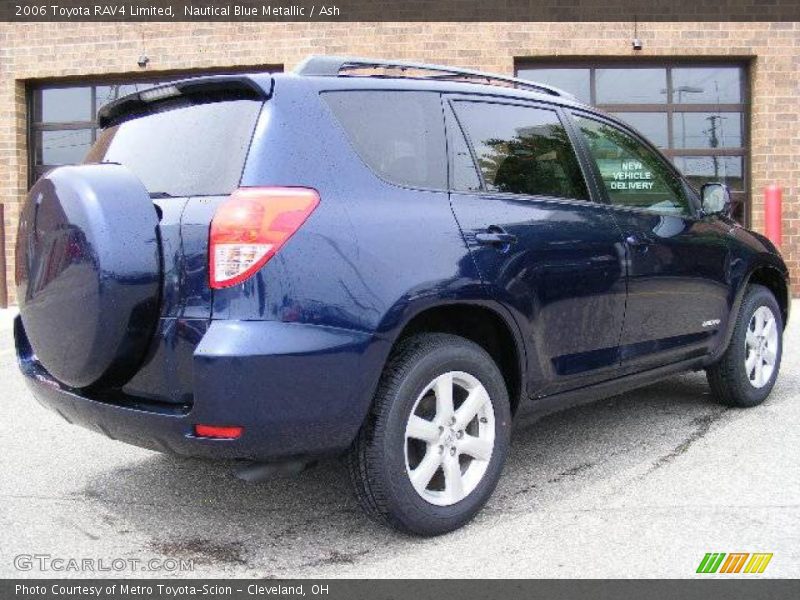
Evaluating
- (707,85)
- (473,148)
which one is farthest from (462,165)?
(707,85)

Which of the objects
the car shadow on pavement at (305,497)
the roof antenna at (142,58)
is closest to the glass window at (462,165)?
the car shadow on pavement at (305,497)

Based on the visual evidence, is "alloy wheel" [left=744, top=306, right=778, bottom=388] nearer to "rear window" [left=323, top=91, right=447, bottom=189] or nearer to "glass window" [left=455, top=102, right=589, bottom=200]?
"glass window" [left=455, top=102, right=589, bottom=200]

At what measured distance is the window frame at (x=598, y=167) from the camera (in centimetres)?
391

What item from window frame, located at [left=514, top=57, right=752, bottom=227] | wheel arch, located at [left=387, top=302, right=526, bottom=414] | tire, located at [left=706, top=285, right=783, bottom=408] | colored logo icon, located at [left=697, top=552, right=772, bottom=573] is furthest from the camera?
window frame, located at [left=514, top=57, right=752, bottom=227]

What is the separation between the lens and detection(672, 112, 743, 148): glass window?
1145 cm

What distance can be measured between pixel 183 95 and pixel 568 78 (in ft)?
30.3

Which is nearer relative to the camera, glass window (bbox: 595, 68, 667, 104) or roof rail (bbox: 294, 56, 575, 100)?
roof rail (bbox: 294, 56, 575, 100)

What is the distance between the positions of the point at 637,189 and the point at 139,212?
8.52 ft

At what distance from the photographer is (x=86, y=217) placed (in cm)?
265

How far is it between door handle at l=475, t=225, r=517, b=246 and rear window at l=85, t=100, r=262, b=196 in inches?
37.7

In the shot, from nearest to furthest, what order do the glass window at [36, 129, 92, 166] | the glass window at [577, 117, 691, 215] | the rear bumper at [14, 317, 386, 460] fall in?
the rear bumper at [14, 317, 386, 460] < the glass window at [577, 117, 691, 215] < the glass window at [36, 129, 92, 166]

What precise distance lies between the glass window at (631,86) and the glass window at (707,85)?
7.7 inches

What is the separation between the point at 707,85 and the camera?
1148 centimetres
